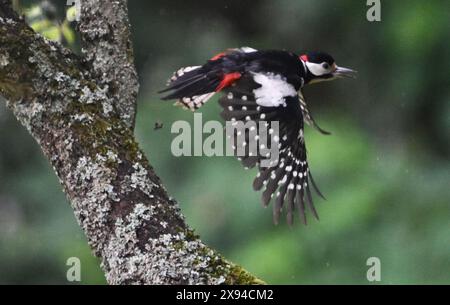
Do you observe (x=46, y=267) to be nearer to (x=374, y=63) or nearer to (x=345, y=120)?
(x=345, y=120)

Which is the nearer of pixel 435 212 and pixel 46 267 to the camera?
pixel 435 212

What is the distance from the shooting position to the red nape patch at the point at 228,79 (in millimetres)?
3566

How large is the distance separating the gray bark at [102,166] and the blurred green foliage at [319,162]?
329 cm

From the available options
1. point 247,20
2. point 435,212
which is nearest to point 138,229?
point 435,212

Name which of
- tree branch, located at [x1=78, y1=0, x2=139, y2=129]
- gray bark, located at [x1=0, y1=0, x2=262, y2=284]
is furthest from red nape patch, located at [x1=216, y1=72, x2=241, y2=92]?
gray bark, located at [x1=0, y1=0, x2=262, y2=284]

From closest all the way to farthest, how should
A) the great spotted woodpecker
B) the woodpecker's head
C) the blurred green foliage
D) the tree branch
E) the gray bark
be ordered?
the gray bark → the tree branch → the great spotted woodpecker → the woodpecker's head → the blurred green foliage

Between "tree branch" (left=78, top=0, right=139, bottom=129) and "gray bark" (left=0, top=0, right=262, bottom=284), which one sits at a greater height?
"tree branch" (left=78, top=0, right=139, bottom=129)

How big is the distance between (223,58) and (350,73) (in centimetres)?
87

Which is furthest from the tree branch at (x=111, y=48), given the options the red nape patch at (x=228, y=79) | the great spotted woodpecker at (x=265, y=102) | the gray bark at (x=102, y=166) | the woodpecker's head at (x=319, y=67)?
the woodpecker's head at (x=319, y=67)

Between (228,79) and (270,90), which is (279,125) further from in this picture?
(228,79)

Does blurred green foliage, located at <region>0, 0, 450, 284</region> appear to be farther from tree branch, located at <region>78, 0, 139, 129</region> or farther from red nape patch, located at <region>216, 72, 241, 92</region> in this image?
tree branch, located at <region>78, 0, 139, 129</region>

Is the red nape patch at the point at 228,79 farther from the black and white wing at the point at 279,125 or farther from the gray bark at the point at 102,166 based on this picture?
the gray bark at the point at 102,166

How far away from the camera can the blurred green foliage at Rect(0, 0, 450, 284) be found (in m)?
6.13

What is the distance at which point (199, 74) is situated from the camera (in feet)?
11.8
